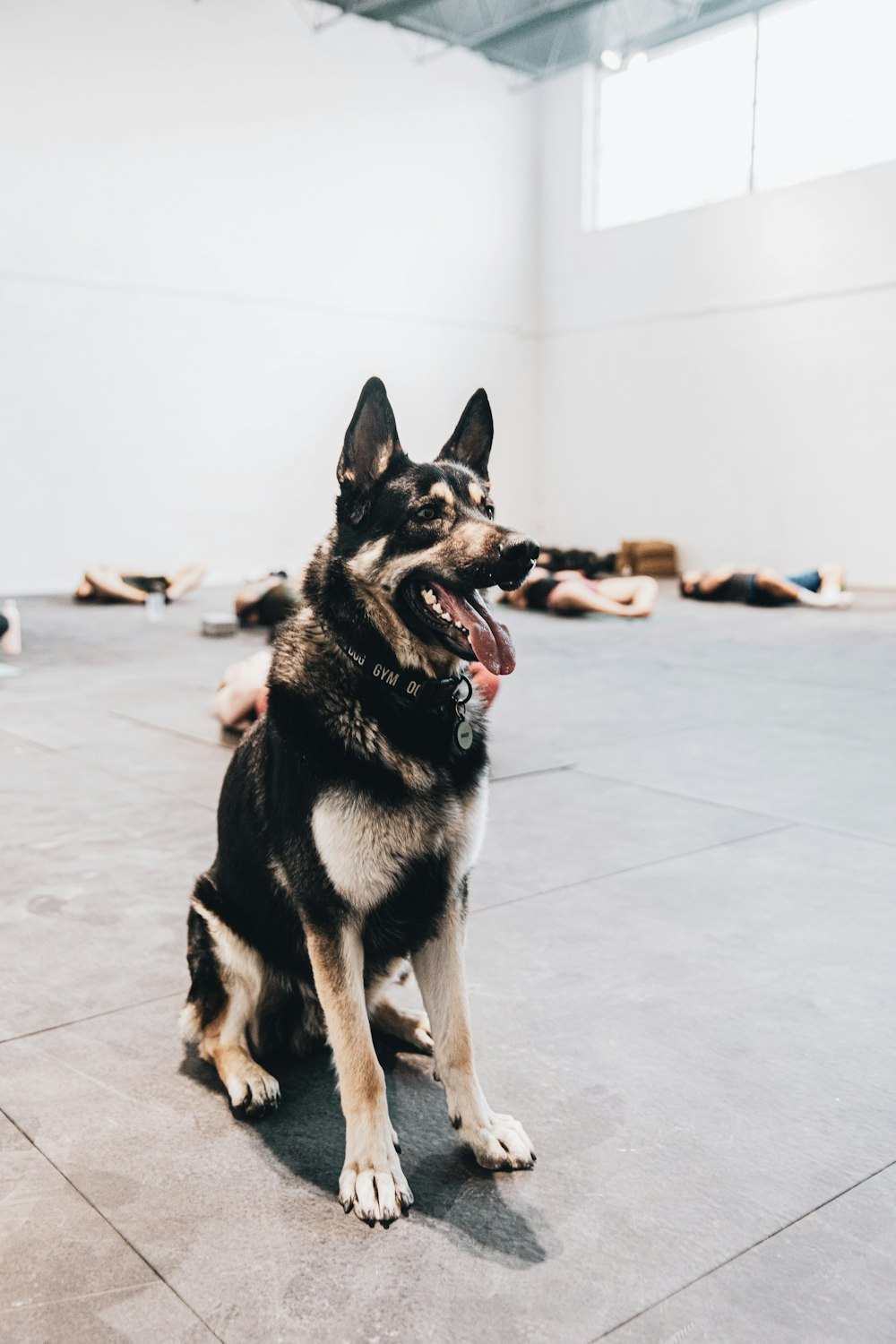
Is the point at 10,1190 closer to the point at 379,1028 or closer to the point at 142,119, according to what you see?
the point at 379,1028

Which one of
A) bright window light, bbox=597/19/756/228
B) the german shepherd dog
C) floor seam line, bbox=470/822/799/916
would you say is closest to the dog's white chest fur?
the german shepherd dog

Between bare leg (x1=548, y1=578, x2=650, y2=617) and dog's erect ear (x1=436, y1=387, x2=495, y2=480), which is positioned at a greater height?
dog's erect ear (x1=436, y1=387, x2=495, y2=480)

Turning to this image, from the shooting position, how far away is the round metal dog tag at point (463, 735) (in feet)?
6.48

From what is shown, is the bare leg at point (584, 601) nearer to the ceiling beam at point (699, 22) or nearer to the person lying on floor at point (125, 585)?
the person lying on floor at point (125, 585)

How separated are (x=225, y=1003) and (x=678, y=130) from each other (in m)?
15.0

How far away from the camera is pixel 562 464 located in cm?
1669

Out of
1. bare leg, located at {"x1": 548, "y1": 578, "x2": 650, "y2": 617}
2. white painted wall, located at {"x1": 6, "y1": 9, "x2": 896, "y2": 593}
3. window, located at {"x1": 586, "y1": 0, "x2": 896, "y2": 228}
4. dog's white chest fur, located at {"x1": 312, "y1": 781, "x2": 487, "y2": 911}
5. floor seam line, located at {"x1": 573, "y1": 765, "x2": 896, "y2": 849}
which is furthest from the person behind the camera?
window, located at {"x1": 586, "y1": 0, "x2": 896, "y2": 228}

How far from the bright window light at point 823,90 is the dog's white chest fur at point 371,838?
13.2 m

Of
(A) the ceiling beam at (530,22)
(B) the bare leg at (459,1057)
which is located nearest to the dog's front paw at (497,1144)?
(B) the bare leg at (459,1057)

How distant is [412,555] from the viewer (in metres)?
1.97

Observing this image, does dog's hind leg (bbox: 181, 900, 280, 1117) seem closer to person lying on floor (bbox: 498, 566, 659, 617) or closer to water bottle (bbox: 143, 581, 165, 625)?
water bottle (bbox: 143, 581, 165, 625)

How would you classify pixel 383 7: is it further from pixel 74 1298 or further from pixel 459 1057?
pixel 74 1298

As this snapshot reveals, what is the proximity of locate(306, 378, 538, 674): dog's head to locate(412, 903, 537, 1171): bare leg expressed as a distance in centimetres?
50

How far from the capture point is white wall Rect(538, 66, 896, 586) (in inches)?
507
